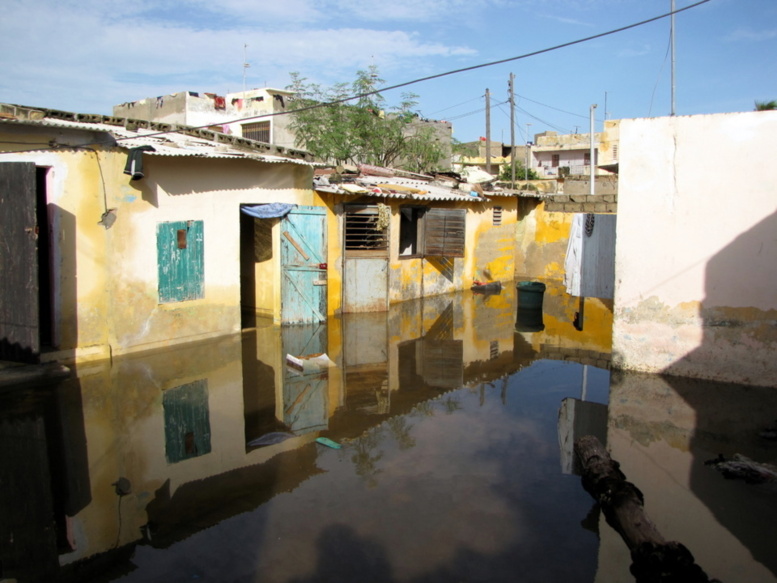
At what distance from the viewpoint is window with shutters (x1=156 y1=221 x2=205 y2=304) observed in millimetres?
10352

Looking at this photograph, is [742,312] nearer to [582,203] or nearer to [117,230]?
[117,230]

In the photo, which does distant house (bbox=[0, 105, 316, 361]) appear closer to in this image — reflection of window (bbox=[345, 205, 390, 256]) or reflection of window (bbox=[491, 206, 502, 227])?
reflection of window (bbox=[345, 205, 390, 256])

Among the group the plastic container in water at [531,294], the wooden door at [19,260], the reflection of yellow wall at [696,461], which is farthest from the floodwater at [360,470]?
the plastic container in water at [531,294]

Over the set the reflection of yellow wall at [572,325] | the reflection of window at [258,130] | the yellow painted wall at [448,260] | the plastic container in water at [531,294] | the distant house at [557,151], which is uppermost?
the distant house at [557,151]

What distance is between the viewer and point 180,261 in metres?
10.6

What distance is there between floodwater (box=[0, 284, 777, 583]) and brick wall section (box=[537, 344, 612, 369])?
0.45ft

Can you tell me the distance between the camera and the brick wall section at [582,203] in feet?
64.0

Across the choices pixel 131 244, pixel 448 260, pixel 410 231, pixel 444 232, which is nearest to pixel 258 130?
pixel 410 231

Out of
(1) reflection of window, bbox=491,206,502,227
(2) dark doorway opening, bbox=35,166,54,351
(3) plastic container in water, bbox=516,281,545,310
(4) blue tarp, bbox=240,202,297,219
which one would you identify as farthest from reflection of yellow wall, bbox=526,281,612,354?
(2) dark doorway opening, bbox=35,166,54,351

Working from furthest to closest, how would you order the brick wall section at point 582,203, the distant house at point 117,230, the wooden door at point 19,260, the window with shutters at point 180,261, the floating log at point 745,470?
the brick wall section at point 582,203 → the window with shutters at point 180,261 → the distant house at point 117,230 → the wooden door at point 19,260 → the floating log at point 745,470

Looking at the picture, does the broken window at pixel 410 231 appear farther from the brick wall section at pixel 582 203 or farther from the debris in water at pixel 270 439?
the debris in water at pixel 270 439

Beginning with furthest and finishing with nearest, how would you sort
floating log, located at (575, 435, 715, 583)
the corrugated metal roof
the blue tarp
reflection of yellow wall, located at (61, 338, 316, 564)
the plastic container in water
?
the plastic container in water → the corrugated metal roof → the blue tarp → reflection of yellow wall, located at (61, 338, 316, 564) → floating log, located at (575, 435, 715, 583)

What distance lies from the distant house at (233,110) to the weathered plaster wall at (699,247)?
16776mm

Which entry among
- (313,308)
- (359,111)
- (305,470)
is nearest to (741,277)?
(305,470)
